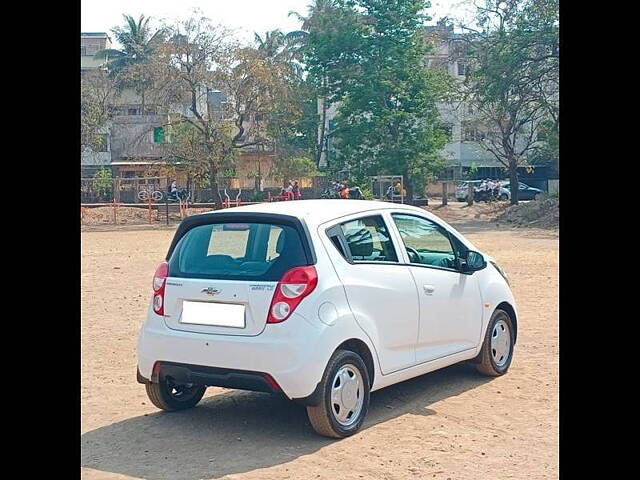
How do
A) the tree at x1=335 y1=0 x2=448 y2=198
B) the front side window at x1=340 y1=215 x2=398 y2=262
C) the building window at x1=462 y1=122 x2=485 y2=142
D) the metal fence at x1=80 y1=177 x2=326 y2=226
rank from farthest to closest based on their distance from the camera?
the building window at x1=462 y1=122 x2=485 y2=142, the metal fence at x1=80 y1=177 x2=326 y2=226, the tree at x1=335 y1=0 x2=448 y2=198, the front side window at x1=340 y1=215 x2=398 y2=262

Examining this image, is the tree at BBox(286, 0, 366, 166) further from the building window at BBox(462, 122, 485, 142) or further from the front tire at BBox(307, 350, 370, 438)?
the front tire at BBox(307, 350, 370, 438)

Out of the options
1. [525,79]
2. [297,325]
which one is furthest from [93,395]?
[525,79]

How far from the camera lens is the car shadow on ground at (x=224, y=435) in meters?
5.34

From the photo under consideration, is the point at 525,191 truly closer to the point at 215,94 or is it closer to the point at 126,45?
the point at 215,94

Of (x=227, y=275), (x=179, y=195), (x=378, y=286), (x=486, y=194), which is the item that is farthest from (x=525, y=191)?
(x=227, y=275)

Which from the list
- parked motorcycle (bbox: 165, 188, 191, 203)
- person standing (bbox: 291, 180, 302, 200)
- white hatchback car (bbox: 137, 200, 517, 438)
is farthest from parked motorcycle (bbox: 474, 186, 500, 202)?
white hatchback car (bbox: 137, 200, 517, 438)

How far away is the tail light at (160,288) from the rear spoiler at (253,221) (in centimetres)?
11

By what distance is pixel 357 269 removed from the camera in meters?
6.06

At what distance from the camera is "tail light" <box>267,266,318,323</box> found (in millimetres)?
5562

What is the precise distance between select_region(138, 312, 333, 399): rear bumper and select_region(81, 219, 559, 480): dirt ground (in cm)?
47

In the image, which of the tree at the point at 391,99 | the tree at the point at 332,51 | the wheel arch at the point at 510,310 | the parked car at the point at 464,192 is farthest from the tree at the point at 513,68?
the wheel arch at the point at 510,310

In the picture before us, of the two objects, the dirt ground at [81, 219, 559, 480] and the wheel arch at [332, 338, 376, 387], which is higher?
the wheel arch at [332, 338, 376, 387]
